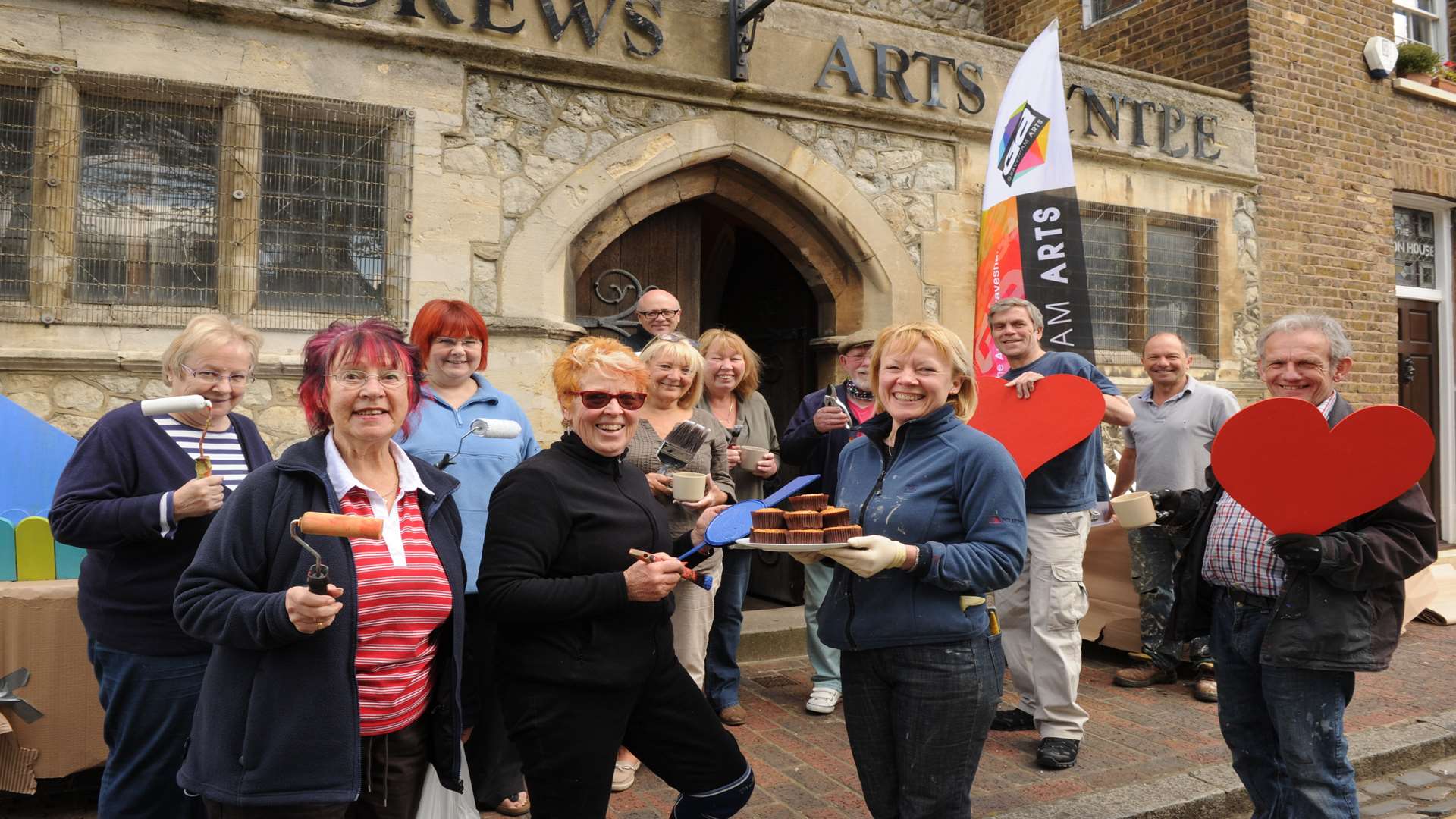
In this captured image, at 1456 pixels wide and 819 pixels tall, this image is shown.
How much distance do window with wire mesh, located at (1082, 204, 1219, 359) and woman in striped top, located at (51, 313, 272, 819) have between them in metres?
6.86

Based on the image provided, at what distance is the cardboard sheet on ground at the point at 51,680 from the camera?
344 cm

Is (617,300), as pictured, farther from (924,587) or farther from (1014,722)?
(924,587)

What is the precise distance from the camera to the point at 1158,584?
5473mm

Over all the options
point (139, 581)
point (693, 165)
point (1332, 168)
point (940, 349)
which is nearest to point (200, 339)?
point (139, 581)

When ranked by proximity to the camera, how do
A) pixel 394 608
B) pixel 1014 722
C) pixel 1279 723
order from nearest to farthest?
pixel 394 608 → pixel 1279 723 → pixel 1014 722

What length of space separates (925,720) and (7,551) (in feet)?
11.0

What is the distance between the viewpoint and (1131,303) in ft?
26.8

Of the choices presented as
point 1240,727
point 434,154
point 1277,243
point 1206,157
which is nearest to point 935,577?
point 1240,727

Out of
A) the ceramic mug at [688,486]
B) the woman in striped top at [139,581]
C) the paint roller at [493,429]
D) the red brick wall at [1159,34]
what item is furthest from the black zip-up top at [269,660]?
the red brick wall at [1159,34]

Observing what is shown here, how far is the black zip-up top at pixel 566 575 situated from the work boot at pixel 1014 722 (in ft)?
8.86

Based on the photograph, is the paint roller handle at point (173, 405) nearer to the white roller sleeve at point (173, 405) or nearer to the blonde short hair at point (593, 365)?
the white roller sleeve at point (173, 405)

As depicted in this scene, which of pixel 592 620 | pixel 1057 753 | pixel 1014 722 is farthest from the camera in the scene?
pixel 1014 722

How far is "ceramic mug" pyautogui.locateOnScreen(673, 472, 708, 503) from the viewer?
3.27 m

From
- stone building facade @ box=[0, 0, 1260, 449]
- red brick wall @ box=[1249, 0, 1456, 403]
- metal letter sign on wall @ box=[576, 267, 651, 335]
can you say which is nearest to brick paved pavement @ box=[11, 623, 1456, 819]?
stone building facade @ box=[0, 0, 1260, 449]
